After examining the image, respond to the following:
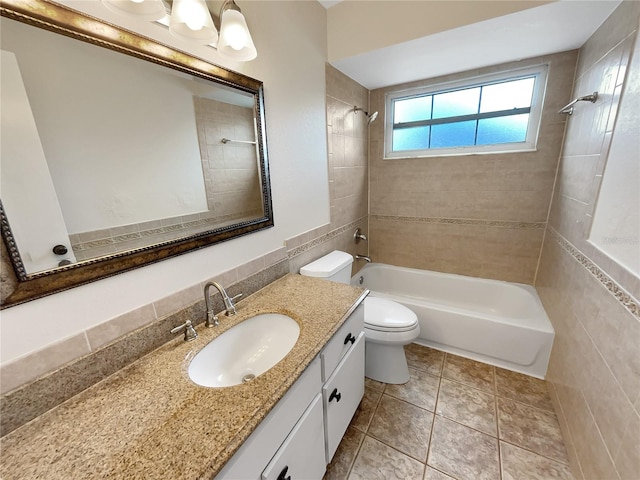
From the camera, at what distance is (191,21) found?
2.76 feet

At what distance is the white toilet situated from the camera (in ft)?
5.40

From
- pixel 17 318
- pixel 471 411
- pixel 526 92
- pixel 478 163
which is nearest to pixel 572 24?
pixel 526 92

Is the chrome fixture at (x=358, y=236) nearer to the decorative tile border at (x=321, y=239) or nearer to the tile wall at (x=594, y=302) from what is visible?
the decorative tile border at (x=321, y=239)

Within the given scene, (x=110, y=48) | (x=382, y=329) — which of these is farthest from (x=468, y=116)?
(x=110, y=48)

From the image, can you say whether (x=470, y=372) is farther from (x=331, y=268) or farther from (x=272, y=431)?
(x=272, y=431)

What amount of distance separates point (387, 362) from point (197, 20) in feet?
6.49

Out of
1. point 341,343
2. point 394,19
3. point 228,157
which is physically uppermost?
point 394,19

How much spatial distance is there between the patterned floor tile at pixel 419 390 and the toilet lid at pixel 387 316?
0.43 meters

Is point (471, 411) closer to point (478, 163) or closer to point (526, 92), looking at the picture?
point (478, 163)

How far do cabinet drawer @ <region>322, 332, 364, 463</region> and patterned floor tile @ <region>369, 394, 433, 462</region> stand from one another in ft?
0.73

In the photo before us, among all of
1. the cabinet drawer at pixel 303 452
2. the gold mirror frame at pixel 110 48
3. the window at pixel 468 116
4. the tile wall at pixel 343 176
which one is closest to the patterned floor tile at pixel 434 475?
the cabinet drawer at pixel 303 452

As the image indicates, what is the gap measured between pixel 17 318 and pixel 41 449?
31 cm

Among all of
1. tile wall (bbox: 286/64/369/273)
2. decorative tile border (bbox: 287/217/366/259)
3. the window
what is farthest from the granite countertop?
the window

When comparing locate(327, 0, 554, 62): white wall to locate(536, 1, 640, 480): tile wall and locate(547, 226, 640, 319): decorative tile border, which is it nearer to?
locate(536, 1, 640, 480): tile wall
